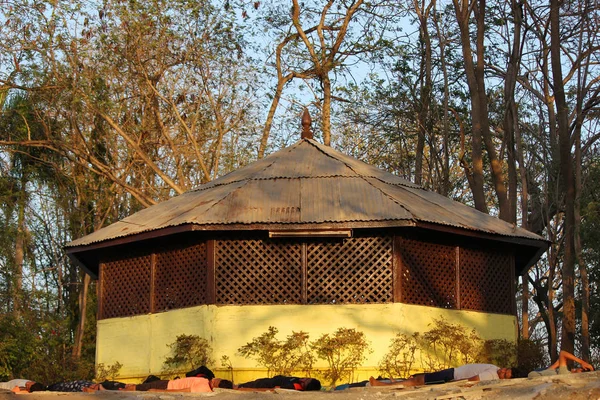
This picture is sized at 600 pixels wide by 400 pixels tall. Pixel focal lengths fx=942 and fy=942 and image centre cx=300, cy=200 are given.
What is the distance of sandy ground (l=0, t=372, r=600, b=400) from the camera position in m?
9.69

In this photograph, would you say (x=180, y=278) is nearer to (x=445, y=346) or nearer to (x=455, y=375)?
(x=445, y=346)

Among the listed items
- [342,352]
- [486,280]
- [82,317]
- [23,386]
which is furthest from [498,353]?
[82,317]

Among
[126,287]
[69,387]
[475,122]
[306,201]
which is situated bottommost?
[69,387]

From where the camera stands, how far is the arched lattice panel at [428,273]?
547 inches

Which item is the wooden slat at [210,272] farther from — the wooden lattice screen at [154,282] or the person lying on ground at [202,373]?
the person lying on ground at [202,373]

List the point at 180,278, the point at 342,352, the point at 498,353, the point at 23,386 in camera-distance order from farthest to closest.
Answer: the point at 498,353 → the point at 180,278 → the point at 342,352 → the point at 23,386

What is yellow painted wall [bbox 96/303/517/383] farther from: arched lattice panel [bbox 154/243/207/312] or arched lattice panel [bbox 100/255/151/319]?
arched lattice panel [bbox 100/255/151/319]

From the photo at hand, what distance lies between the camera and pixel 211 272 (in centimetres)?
1381

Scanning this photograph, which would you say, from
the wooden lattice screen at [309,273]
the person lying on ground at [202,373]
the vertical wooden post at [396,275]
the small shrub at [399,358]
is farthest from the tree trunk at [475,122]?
the person lying on ground at [202,373]

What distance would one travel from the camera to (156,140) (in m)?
27.9

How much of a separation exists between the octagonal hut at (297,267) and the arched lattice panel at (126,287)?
0.08 feet

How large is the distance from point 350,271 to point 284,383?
2.38 metres

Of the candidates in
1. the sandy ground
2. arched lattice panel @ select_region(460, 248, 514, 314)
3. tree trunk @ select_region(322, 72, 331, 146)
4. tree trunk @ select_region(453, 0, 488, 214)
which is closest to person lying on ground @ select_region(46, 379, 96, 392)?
the sandy ground

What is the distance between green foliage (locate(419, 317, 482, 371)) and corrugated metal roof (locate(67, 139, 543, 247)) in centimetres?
157
